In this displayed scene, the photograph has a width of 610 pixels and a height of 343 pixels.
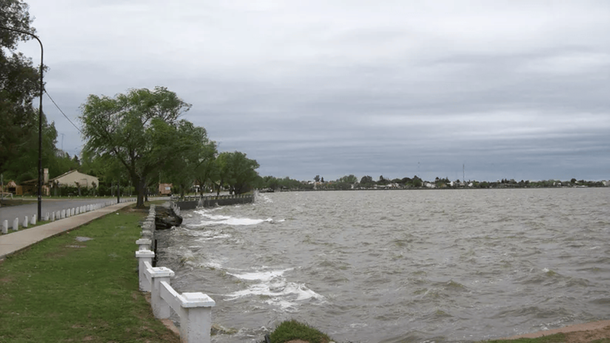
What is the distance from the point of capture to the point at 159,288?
9.10 metres

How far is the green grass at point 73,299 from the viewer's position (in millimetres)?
8039

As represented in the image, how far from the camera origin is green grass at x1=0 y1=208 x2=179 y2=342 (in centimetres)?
804

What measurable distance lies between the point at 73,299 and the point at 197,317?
4643 mm

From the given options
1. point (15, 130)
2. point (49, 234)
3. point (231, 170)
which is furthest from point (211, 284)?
point (231, 170)

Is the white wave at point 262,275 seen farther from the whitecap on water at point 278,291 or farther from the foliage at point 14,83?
the foliage at point 14,83

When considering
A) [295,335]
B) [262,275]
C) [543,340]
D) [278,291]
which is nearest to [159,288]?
[295,335]

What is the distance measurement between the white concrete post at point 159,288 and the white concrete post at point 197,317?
2.23 metres

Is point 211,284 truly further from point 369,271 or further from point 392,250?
point 392,250

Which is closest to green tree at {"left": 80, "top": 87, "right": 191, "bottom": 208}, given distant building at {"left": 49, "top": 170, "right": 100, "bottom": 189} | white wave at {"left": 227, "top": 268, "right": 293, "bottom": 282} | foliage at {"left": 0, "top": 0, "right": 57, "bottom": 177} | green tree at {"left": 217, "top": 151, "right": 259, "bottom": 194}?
foliage at {"left": 0, "top": 0, "right": 57, "bottom": 177}

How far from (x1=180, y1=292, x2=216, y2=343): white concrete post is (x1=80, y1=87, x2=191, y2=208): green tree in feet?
148

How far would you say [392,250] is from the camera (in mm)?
29078

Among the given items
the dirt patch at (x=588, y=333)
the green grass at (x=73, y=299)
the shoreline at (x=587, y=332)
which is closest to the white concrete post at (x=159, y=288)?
the green grass at (x=73, y=299)

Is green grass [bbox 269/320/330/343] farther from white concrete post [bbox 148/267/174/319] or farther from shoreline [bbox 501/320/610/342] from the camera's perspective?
shoreline [bbox 501/320/610/342]

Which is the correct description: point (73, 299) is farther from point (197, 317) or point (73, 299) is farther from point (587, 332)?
point (587, 332)
